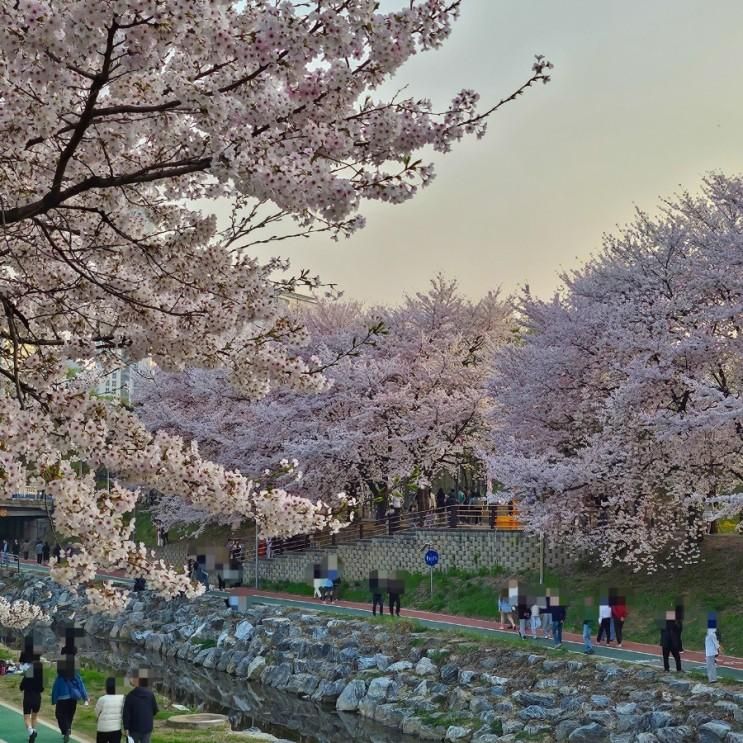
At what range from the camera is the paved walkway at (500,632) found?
71.1ft

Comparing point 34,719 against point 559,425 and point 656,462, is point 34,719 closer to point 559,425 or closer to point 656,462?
point 656,462

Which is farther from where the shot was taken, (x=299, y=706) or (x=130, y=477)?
(x=299, y=706)

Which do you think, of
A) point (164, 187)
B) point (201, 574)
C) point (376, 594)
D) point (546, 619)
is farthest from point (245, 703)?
point (164, 187)

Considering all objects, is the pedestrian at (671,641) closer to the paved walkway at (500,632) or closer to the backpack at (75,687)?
the paved walkway at (500,632)

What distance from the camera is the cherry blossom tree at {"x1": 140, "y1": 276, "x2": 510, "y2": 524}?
127 ft

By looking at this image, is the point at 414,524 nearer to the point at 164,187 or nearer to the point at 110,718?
the point at 110,718

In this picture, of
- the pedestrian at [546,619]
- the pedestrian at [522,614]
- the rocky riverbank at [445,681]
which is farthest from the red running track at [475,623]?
the rocky riverbank at [445,681]

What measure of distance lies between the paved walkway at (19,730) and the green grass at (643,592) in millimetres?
13702

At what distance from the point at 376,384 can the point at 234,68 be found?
32.6 metres

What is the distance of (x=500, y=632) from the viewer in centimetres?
2733

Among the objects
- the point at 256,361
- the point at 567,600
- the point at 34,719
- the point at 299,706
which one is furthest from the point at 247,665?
the point at 256,361

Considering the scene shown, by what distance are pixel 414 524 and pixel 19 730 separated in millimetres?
21776

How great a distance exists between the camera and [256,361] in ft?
30.3

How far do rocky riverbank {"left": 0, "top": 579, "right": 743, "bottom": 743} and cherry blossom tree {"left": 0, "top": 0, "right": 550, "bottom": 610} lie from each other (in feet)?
39.4
